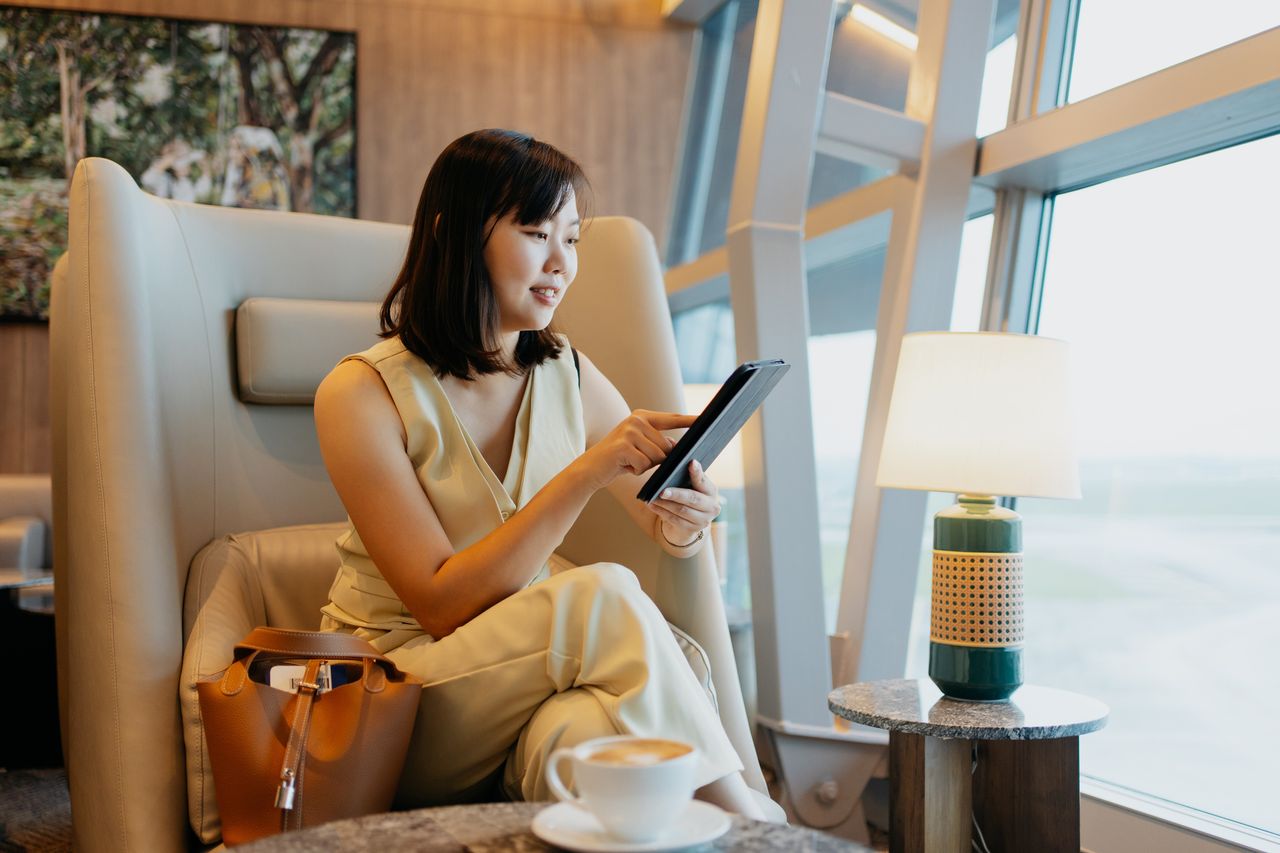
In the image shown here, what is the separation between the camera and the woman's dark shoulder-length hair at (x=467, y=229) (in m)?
1.62

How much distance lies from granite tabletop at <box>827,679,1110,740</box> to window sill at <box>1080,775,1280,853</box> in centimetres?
45

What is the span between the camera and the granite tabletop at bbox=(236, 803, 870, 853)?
0.86 metres

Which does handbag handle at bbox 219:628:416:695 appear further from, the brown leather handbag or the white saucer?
the white saucer

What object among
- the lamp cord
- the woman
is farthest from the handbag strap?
the lamp cord

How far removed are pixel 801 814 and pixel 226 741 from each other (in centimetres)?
177

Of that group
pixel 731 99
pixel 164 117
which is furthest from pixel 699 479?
pixel 164 117

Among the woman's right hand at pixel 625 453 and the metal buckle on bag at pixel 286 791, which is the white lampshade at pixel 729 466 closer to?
the woman's right hand at pixel 625 453

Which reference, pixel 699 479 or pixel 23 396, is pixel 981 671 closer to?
pixel 699 479

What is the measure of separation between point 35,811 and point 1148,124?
2879 millimetres

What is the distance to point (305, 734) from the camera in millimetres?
1242

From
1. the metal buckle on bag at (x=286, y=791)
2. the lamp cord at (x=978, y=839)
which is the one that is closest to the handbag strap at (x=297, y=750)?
the metal buckle on bag at (x=286, y=791)

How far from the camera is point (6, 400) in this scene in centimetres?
424

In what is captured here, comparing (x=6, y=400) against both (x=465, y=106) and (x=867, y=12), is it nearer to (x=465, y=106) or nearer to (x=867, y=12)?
(x=465, y=106)

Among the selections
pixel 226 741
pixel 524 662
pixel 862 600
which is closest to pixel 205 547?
pixel 226 741
